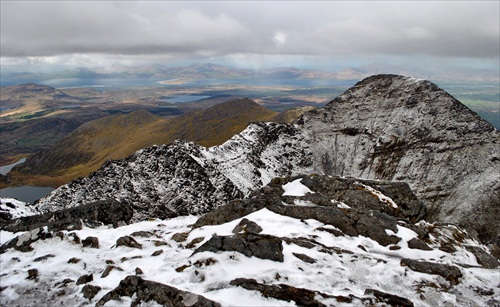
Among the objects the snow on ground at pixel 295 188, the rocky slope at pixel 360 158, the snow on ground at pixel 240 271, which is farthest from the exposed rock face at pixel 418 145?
the snow on ground at pixel 240 271

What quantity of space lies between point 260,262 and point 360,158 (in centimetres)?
5294

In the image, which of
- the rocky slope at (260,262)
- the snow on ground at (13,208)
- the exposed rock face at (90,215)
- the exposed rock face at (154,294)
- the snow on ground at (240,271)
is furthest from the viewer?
the snow on ground at (13,208)

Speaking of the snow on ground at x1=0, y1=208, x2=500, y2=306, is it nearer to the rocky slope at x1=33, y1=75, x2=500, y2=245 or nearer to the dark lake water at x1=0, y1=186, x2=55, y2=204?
the rocky slope at x1=33, y1=75, x2=500, y2=245

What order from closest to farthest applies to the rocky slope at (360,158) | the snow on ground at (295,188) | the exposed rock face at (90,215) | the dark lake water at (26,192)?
1. the exposed rock face at (90,215)
2. the snow on ground at (295,188)
3. the rocky slope at (360,158)
4. the dark lake water at (26,192)

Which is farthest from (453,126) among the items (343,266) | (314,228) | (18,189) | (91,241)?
(18,189)

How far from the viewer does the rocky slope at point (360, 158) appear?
1900 inches

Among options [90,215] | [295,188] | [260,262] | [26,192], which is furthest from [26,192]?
[260,262]

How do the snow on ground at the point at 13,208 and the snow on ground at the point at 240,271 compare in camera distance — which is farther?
the snow on ground at the point at 13,208

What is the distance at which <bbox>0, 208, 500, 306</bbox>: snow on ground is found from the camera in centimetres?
1578

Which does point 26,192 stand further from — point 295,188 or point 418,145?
point 418,145

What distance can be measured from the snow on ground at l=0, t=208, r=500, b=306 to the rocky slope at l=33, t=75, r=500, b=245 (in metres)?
24.9

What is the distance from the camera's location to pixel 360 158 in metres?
64.8

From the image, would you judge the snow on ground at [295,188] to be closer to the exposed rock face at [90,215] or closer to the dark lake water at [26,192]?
the exposed rock face at [90,215]

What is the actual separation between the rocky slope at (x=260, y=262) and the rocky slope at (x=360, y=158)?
71.9ft
